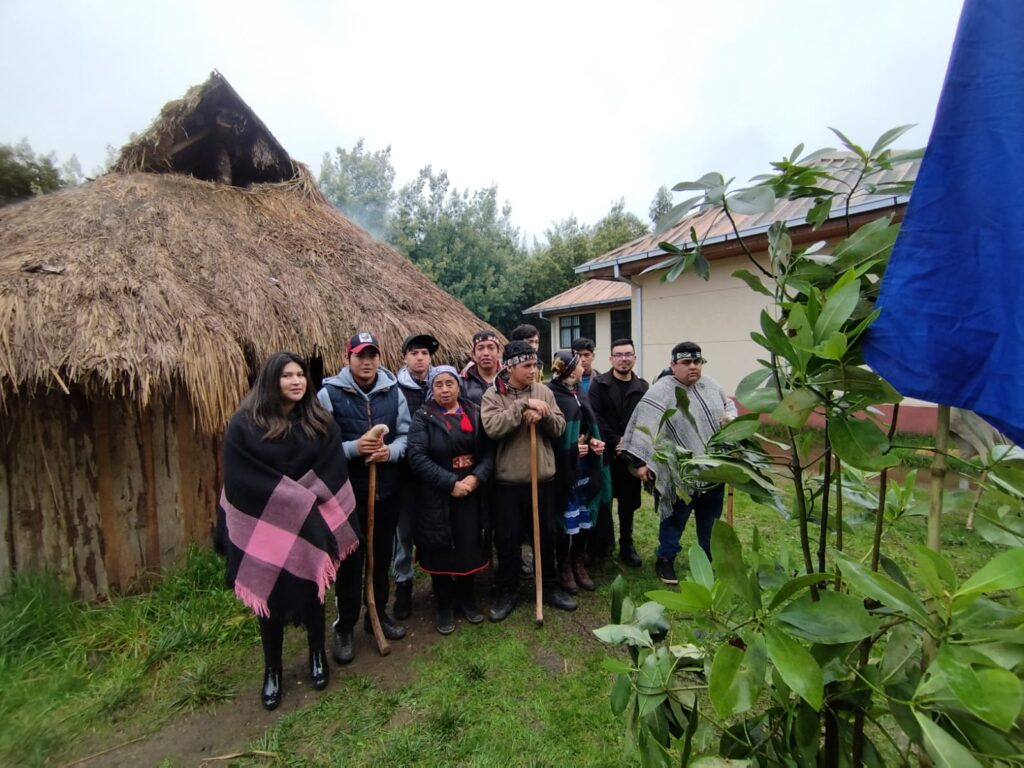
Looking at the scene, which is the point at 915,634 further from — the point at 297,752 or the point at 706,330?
the point at 706,330

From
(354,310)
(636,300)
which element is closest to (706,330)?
(636,300)

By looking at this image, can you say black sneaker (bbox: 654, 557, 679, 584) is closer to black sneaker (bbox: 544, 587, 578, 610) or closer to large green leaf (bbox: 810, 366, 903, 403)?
black sneaker (bbox: 544, 587, 578, 610)

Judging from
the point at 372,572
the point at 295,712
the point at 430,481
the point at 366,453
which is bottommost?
the point at 295,712

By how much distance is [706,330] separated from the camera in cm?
812

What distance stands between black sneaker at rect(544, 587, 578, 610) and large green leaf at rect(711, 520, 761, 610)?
9.11ft

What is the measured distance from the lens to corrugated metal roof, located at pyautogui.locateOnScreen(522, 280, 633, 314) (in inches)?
477

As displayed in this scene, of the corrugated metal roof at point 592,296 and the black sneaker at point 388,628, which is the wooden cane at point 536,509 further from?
the corrugated metal roof at point 592,296

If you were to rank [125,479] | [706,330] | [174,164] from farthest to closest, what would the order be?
[706,330] → [174,164] → [125,479]

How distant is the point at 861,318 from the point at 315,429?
2418 millimetres

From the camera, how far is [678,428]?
3.40m

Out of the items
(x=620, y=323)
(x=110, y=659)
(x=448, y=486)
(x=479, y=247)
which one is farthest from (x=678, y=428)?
(x=479, y=247)

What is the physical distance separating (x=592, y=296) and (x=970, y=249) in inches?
495

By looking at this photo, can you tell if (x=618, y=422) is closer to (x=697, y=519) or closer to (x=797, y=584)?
(x=697, y=519)

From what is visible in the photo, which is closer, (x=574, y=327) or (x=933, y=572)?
(x=933, y=572)
